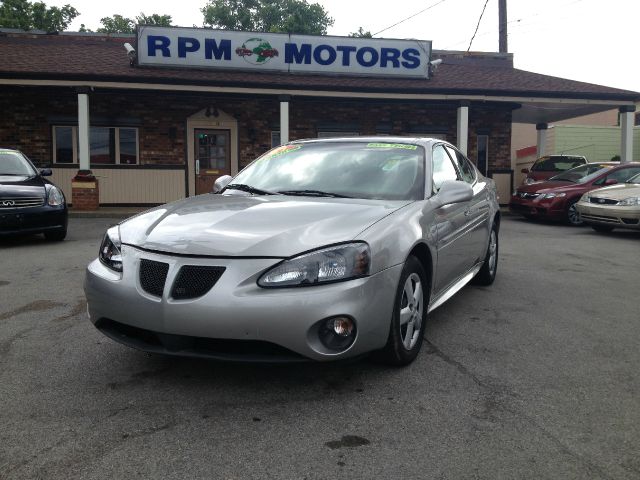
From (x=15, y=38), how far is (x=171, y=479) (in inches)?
741

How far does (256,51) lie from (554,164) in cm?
868

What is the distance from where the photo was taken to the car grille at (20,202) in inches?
325

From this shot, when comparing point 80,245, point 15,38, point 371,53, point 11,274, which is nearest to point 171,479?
point 11,274

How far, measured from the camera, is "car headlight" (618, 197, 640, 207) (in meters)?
10.6

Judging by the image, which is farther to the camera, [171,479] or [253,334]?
[253,334]

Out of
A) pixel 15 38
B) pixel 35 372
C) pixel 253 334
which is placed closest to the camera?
pixel 253 334

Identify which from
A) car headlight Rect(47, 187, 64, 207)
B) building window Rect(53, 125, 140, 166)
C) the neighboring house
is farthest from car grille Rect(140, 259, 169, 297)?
the neighboring house

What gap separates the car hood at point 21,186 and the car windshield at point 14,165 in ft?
0.86

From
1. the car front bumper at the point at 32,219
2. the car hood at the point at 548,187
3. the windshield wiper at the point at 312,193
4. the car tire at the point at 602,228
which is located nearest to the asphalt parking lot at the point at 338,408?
the windshield wiper at the point at 312,193

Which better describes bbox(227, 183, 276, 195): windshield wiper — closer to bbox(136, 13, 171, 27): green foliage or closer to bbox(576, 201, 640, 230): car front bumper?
bbox(576, 201, 640, 230): car front bumper

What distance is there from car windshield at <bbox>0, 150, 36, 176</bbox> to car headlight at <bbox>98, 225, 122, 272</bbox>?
6585mm

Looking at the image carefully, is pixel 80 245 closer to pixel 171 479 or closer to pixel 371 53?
pixel 171 479

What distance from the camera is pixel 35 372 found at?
3496 millimetres

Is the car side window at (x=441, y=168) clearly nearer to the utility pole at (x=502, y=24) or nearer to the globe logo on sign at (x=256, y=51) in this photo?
the globe logo on sign at (x=256, y=51)
